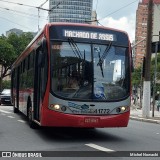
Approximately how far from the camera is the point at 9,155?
970 cm

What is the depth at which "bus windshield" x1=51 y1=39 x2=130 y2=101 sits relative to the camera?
39.1 ft

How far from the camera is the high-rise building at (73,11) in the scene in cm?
3209

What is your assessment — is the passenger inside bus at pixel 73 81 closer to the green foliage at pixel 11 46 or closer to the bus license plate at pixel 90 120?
the bus license plate at pixel 90 120

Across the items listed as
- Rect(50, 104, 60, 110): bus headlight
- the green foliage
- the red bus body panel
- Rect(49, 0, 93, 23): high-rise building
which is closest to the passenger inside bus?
Rect(50, 104, 60, 110): bus headlight

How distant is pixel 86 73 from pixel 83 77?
0.14 m

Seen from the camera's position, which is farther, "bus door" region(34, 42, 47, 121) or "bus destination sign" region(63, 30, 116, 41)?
"bus destination sign" region(63, 30, 116, 41)

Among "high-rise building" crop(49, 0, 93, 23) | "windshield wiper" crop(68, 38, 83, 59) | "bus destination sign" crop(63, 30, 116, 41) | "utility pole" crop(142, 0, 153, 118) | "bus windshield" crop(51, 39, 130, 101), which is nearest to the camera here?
"bus windshield" crop(51, 39, 130, 101)

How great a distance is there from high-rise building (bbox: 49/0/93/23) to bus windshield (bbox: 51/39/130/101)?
64.8ft

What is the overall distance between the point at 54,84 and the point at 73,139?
5.81 feet

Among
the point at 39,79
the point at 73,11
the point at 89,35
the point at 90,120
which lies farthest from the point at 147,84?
the point at 90,120

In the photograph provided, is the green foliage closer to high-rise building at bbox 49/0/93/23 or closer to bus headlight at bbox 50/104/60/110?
high-rise building at bbox 49/0/93/23

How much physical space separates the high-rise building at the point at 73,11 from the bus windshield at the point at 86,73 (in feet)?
64.8

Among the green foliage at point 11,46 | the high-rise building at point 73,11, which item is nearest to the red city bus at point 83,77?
the high-rise building at point 73,11

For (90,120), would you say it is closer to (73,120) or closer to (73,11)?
(73,120)
